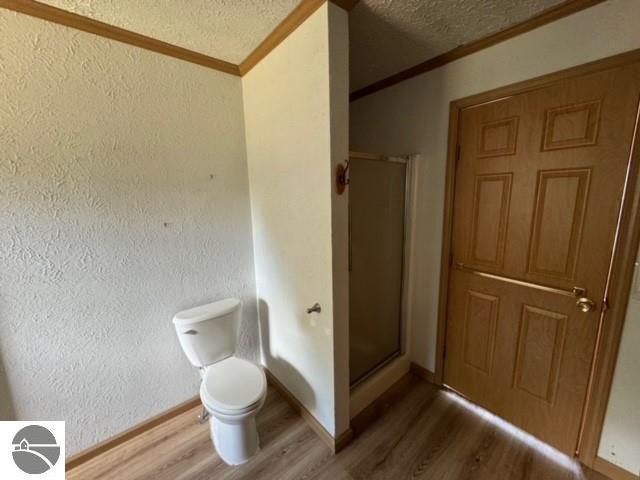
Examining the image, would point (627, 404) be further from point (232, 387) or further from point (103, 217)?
point (103, 217)

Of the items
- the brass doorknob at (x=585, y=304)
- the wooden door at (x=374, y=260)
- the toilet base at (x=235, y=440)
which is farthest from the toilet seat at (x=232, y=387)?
the brass doorknob at (x=585, y=304)

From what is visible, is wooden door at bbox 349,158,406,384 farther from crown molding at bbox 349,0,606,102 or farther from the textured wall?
the textured wall

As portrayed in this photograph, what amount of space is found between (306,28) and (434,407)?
2.33 m

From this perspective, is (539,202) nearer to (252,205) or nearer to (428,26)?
(428,26)

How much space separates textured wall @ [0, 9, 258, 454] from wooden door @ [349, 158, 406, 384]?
2.89 ft

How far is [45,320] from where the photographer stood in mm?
1305

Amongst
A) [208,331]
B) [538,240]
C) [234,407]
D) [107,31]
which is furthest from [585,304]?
[107,31]

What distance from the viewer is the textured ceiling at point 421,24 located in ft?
3.91

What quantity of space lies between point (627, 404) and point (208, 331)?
2.14 metres

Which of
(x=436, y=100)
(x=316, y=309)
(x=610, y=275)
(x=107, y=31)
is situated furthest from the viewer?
(x=436, y=100)

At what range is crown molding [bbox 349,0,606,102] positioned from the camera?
119cm

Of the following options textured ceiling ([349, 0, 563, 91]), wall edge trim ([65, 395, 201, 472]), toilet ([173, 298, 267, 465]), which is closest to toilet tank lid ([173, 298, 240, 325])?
toilet ([173, 298, 267, 465])

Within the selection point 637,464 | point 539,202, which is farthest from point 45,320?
point 637,464
